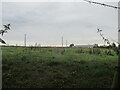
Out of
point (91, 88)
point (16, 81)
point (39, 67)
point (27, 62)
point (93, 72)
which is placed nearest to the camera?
point (91, 88)

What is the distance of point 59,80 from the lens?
6.47m

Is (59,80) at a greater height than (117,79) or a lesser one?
lesser

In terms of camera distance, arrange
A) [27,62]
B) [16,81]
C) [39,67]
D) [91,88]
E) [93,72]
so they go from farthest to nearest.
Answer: [27,62] < [39,67] < [93,72] < [16,81] < [91,88]

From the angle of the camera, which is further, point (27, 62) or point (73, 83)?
point (27, 62)

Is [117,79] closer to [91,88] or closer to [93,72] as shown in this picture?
[91,88]

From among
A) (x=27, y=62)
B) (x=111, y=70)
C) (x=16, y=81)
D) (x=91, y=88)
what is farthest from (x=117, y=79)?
(x=27, y=62)

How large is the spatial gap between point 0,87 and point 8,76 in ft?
2.22

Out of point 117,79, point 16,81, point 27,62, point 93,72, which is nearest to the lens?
point 117,79

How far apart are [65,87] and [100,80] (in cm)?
129

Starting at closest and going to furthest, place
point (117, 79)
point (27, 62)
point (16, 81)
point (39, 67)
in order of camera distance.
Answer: point (117, 79)
point (16, 81)
point (39, 67)
point (27, 62)

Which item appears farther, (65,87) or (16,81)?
(16,81)

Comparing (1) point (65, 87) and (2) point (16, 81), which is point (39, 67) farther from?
(1) point (65, 87)

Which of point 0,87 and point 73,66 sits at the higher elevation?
point 73,66

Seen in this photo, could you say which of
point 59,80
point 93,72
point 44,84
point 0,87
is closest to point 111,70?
point 93,72
